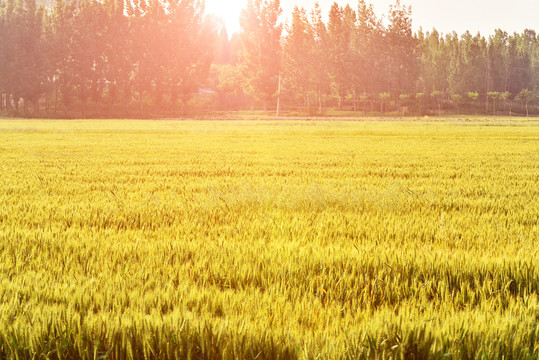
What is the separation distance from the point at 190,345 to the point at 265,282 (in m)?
0.88

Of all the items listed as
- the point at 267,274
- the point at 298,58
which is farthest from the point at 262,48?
the point at 267,274

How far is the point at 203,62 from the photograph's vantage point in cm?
7100

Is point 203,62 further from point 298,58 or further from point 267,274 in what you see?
point 267,274

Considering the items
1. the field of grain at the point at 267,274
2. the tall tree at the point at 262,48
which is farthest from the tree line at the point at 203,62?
the field of grain at the point at 267,274

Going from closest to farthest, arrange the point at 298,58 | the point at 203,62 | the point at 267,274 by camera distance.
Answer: the point at 267,274 < the point at 203,62 < the point at 298,58

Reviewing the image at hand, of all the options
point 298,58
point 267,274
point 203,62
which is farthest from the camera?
point 298,58

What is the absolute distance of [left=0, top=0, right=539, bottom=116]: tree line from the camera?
2506 inches

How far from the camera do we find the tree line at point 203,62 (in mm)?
63656

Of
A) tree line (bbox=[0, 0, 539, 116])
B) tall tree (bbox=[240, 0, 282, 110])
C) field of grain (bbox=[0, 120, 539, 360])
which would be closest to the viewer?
field of grain (bbox=[0, 120, 539, 360])

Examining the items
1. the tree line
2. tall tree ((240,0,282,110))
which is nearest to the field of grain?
the tree line

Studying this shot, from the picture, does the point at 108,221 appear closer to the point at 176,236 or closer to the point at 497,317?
the point at 176,236

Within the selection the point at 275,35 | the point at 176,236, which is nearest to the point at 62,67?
the point at 275,35

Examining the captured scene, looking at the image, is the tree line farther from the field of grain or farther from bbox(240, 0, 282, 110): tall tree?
the field of grain

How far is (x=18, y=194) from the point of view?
6.03m
